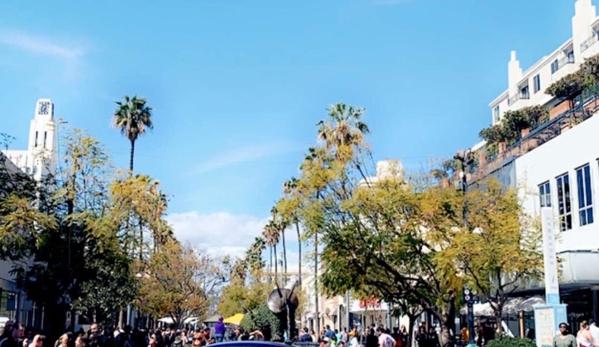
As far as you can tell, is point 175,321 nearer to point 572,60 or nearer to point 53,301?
point 53,301

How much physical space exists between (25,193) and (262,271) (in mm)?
68440

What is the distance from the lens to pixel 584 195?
28828mm

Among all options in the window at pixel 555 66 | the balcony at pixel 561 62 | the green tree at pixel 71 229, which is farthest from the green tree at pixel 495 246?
the window at pixel 555 66

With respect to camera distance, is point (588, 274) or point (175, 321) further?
point (175, 321)

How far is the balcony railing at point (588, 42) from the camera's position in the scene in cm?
5981

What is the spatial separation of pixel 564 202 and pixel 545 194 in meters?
1.57

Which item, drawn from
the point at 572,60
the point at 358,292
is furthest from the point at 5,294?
the point at 572,60

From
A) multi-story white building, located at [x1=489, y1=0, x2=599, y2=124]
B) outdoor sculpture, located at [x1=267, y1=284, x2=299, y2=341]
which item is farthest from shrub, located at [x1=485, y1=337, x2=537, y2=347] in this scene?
multi-story white building, located at [x1=489, y1=0, x2=599, y2=124]

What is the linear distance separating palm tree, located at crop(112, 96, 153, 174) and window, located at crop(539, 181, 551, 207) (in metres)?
28.0

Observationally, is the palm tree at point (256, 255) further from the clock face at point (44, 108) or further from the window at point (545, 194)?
the window at point (545, 194)

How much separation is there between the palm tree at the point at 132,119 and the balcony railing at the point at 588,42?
36.2m

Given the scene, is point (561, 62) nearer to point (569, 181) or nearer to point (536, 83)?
point (536, 83)

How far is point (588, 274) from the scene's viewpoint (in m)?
26.5

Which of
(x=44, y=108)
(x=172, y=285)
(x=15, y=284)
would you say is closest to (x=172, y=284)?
(x=172, y=285)
